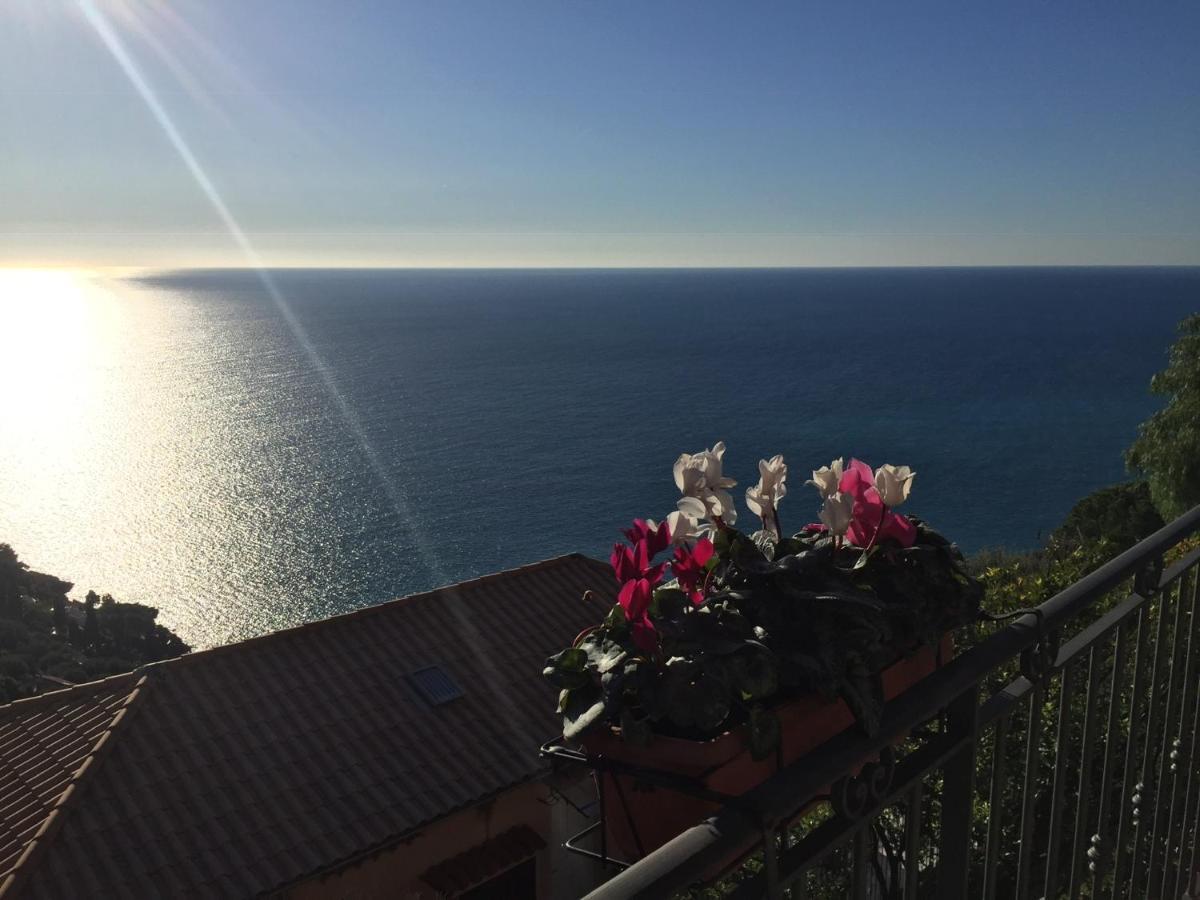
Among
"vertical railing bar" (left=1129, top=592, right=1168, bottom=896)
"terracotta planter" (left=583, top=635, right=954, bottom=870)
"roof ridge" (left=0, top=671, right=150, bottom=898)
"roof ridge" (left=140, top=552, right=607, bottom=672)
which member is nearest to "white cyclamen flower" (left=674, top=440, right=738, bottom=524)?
"terracotta planter" (left=583, top=635, right=954, bottom=870)

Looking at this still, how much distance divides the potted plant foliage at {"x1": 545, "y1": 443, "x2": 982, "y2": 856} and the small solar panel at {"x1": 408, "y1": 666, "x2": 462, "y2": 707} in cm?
1164

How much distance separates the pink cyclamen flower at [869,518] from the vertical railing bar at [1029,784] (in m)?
0.34

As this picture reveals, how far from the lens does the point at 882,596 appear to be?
1.52 m

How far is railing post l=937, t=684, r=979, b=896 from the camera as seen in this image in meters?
1.40

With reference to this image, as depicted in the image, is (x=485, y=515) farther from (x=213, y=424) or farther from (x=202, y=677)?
(x=202, y=677)

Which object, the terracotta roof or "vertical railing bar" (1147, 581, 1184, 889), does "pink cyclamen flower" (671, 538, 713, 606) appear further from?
the terracotta roof

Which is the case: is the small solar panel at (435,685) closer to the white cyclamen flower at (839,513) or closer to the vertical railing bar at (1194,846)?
the vertical railing bar at (1194,846)

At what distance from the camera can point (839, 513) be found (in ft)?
4.94

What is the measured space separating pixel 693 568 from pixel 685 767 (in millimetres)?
329

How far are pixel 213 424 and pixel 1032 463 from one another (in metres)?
56.4

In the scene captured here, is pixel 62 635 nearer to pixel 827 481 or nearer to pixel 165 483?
pixel 165 483

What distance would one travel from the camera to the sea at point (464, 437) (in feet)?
150

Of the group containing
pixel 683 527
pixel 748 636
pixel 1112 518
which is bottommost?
pixel 1112 518

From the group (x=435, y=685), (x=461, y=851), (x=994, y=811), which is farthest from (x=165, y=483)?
(x=994, y=811)
